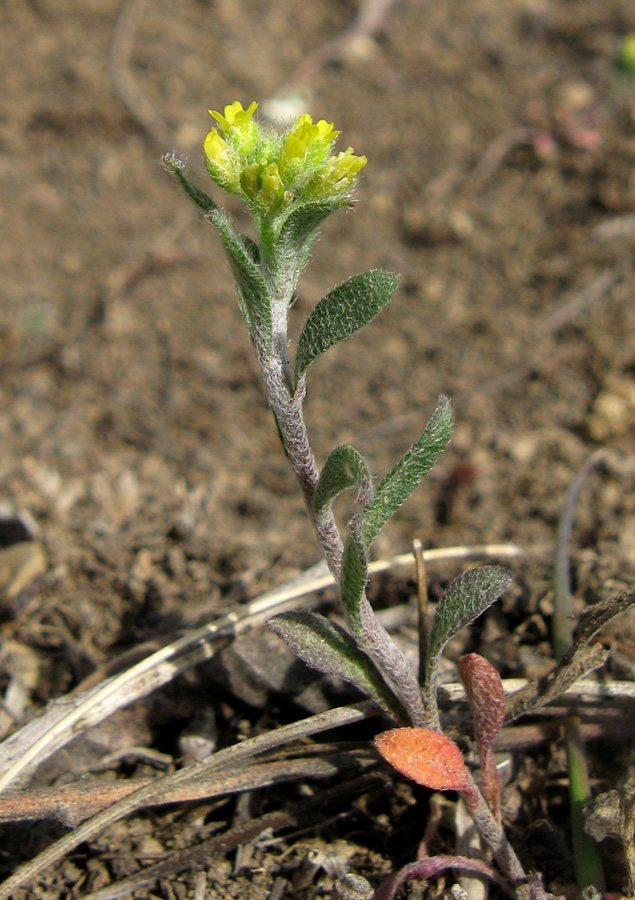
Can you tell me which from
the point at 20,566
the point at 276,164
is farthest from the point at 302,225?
the point at 20,566

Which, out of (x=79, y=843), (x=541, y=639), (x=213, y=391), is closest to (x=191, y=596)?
(x=79, y=843)

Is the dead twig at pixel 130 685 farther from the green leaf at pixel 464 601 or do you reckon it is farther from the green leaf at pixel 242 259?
the green leaf at pixel 242 259

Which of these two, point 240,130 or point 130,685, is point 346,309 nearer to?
point 240,130

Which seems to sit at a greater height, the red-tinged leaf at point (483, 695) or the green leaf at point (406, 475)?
the green leaf at point (406, 475)

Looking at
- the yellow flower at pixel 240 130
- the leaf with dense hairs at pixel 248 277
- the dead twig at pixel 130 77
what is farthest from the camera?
the dead twig at pixel 130 77

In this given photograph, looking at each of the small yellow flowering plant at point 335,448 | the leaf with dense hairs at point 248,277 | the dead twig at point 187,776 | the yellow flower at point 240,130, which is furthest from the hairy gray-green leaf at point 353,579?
the yellow flower at point 240,130

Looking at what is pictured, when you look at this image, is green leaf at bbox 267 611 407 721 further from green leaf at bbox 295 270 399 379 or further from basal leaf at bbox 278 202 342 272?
basal leaf at bbox 278 202 342 272

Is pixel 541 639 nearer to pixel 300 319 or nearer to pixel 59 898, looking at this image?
pixel 59 898
